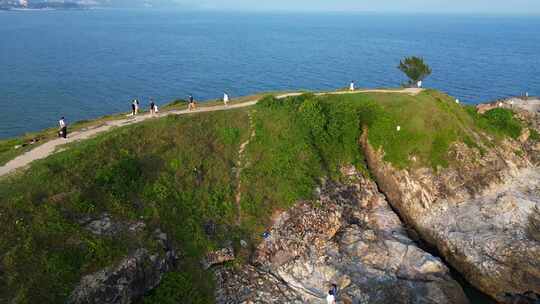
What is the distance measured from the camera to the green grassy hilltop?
24250mm

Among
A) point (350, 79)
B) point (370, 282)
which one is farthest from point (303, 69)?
point (370, 282)

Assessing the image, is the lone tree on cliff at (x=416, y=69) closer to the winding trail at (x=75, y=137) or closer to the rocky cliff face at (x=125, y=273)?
the winding trail at (x=75, y=137)

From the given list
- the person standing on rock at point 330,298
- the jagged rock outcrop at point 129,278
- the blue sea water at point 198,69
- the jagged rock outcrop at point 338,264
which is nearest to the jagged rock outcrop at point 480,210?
the jagged rock outcrop at point 338,264

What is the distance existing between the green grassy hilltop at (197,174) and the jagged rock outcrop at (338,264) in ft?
5.74

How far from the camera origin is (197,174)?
3391cm

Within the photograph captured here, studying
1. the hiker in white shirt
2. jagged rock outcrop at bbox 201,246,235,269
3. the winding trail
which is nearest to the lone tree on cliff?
the winding trail

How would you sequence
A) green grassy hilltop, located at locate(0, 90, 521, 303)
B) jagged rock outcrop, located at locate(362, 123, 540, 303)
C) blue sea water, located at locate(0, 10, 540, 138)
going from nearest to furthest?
green grassy hilltop, located at locate(0, 90, 521, 303)
jagged rock outcrop, located at locate(362, 123, 540, 303)
blue sea water, located at locate(0, 10, 540, 138)

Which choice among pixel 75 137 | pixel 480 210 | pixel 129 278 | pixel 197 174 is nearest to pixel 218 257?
pixel 129 278

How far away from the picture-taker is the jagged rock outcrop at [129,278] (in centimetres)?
2319

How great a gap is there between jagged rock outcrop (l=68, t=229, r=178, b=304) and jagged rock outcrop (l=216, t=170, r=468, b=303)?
13.7 feet

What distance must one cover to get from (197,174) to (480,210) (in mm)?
25482

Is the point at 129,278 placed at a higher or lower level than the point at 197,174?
lower

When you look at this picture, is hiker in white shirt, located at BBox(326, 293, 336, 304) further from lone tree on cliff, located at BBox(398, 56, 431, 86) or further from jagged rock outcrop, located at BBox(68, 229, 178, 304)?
lone tree on cliff, located at BBox(398, 56, 431, 86)

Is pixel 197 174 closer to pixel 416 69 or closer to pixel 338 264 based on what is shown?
pixel 338 264
